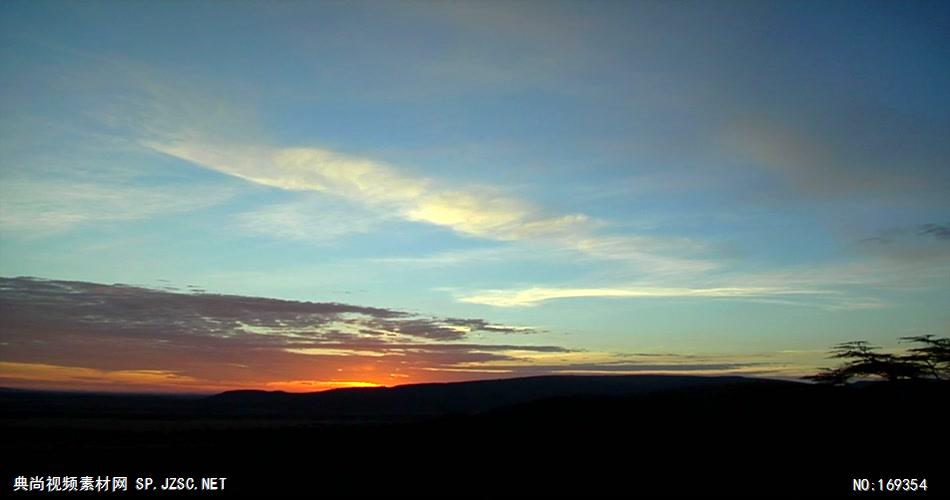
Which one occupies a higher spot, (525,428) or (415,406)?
(525,428)

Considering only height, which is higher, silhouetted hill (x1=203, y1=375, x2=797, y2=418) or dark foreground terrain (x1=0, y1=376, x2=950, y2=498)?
dark foreground terrain (x1=0, y1=376, x2=950, y2=498)

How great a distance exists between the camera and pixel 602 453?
107 ft

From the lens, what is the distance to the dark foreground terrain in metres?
26.6

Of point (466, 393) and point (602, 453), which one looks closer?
point (602, 453)

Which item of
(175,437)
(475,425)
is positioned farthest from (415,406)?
(475,425)

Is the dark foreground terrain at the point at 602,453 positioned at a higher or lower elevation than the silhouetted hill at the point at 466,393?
higher

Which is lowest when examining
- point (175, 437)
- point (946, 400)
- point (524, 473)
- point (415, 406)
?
point (415, 406)

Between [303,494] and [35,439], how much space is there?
1577 inches

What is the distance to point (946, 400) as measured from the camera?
39062 mm

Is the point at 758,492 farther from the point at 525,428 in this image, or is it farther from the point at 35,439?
the point at 35,439

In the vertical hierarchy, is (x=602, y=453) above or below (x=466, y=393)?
above

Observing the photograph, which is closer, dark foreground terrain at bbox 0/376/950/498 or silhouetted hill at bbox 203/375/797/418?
Answer: dark foreground terrain at bbox 0/376/950/498

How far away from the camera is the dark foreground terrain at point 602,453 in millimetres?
26609

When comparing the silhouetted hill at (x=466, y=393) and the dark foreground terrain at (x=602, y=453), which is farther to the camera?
the silhouetted hill at (x=466, y=393)
